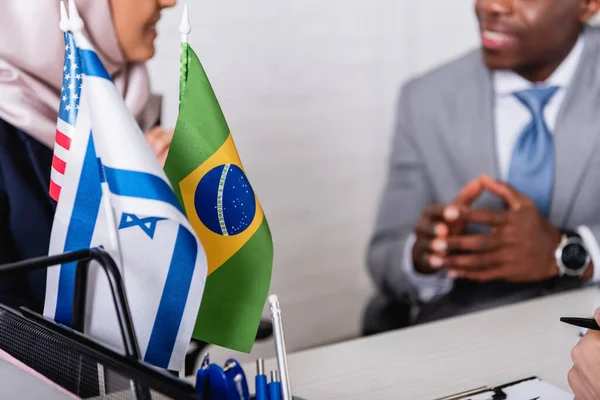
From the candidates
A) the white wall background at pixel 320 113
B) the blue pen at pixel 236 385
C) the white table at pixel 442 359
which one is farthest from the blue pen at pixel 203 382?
the white wall background at pixel 320 113

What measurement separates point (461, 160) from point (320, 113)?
0.45 m

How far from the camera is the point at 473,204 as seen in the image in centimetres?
243

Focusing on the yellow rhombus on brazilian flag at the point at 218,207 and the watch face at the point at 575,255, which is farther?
the watch face at the point at 575,255

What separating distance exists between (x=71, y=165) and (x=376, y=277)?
1.54 metres

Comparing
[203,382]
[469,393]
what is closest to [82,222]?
[203,382]

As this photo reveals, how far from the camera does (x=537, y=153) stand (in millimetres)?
2359

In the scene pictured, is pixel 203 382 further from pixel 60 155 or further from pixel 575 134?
pixel 575 134

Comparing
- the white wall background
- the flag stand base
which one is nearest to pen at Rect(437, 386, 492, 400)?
the flag stand base

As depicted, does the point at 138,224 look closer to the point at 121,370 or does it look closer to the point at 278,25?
the point at 121,370

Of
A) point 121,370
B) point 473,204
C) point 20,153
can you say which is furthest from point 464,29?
point 121,370

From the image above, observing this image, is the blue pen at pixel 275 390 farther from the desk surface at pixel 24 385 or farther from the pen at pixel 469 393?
the pen at pixel 469 393

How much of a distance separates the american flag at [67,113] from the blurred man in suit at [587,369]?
31.4 inches

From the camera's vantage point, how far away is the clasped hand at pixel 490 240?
90.7 inches

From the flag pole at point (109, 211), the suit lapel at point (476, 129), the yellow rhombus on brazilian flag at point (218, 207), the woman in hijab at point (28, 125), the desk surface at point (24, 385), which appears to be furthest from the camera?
the suit lapel at point (476, 129)
